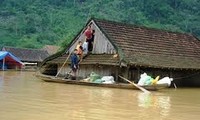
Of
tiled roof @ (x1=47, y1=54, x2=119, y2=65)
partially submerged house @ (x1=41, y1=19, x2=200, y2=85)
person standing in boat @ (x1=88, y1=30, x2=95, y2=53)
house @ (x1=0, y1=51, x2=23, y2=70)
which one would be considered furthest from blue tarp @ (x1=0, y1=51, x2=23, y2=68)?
person standing in boat @ (x1=88, y1=30, x2=95, y2=53)

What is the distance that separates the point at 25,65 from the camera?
4306 centimetres

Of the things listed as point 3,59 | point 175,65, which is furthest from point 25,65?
point 175,65

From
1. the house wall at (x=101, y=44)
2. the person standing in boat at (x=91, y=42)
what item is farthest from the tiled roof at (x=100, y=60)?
the person standing in boat at (x=91, y=42)

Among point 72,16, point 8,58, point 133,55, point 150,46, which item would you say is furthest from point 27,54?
point 133,55

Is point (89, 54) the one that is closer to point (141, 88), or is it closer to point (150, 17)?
point (141, 88)

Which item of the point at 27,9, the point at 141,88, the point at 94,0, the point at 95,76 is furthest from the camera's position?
the point at 94,0

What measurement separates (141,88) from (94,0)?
65.8 metres

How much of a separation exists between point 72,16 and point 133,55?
57.4 metres

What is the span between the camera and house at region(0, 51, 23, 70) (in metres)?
37.2

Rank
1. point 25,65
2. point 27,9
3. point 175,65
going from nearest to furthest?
point 175,65 < point 25,65 < point 27,9

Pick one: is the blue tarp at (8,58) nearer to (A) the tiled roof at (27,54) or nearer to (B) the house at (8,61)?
(B) the house at (8,61)

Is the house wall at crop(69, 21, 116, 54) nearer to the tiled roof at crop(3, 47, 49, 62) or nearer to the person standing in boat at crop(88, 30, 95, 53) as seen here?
the person standing in boat at crop(88, 30, 95, 53)

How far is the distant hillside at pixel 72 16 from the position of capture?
216 feet

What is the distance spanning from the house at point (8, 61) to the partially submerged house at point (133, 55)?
17311mm
